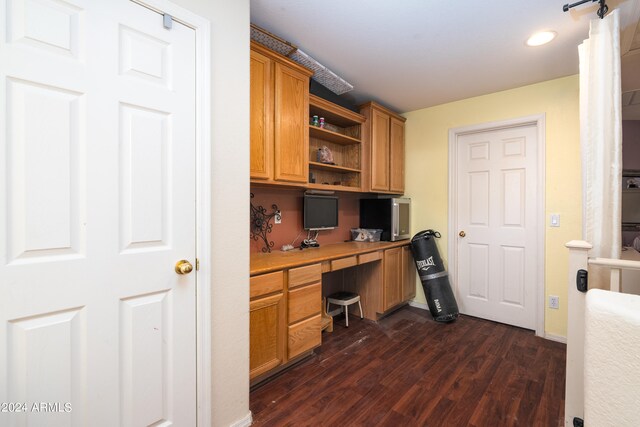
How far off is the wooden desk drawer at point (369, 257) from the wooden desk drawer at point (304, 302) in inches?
24.7

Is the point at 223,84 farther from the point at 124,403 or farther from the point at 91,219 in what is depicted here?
the point at 124,403

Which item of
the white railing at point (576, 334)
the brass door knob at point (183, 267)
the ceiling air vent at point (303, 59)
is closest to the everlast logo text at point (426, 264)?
the white railing at point (576, 334)

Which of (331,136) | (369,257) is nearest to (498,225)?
(369,257)

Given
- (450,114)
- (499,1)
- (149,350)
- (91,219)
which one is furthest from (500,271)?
(91,219)

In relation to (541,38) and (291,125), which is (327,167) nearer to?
(291,125)

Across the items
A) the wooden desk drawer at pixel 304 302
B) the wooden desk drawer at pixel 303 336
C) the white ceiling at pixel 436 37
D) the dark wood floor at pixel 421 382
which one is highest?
the white ceiling at pixel 436 37

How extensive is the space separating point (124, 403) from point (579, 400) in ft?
6.77

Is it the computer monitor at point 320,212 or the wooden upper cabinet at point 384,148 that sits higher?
the wooden upper cabinet at point 384,148

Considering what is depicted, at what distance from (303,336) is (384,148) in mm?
Answer: 2275

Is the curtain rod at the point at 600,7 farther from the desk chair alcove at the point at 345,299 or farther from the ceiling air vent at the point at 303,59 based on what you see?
the desk chair alcove at the point at 345,299

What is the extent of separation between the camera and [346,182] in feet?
10.9

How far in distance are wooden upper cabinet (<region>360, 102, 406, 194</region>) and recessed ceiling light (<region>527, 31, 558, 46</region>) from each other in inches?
56.5

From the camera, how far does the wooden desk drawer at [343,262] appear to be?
2.46 m

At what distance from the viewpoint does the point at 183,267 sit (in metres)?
1.30
